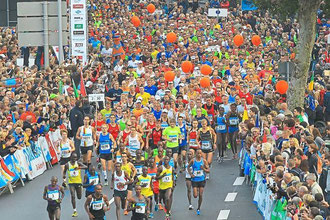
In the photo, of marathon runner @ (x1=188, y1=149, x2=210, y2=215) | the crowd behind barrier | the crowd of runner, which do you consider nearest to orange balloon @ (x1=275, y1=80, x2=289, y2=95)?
the crowd of runner

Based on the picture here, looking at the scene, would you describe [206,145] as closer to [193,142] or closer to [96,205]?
[193,142]

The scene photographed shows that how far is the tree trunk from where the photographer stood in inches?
1204

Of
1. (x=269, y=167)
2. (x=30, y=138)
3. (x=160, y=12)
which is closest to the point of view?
(x=269, y=167)

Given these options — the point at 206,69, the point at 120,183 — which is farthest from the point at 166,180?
the point at 206,69

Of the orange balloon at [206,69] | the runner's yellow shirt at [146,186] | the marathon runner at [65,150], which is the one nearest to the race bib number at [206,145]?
the marathon runner at [65,150]

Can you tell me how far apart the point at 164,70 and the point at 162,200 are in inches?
383

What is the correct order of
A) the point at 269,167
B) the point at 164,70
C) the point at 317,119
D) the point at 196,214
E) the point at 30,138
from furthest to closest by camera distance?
1. the point at 164,70
2. the point at 317,119
3. the point at 30,138
4. the point at 196,214
5. the point at 269,167

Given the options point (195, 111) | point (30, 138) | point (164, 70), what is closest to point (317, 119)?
point (195, 111)

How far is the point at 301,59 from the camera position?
30984 mm

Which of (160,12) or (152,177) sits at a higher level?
(160,12)

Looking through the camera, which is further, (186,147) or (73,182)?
(186,147)

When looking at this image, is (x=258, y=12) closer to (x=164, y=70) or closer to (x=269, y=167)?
(x=164, y=70)

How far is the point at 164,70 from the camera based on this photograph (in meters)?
34.3

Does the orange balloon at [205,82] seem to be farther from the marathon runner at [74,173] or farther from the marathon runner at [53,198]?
the marathon runner at [53,198]
